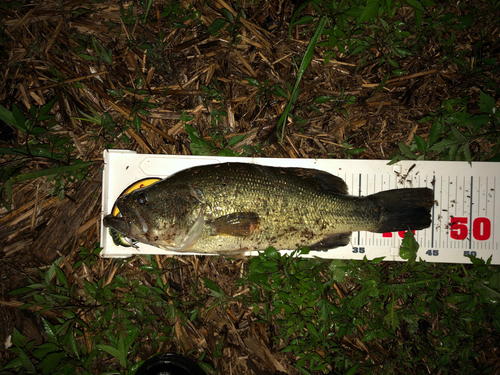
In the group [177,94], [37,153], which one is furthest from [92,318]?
[177,94]

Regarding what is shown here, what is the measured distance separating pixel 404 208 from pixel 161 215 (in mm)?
2664

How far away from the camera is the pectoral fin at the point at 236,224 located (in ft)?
8.60

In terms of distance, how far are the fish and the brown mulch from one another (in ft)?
2.52

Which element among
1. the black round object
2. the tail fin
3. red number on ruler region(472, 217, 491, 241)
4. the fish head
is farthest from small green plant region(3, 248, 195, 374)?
red number on ruler region(472, 217, 491, 241)

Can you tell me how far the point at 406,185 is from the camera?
10.9 feet

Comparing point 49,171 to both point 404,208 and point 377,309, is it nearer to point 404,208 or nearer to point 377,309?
point 404,208

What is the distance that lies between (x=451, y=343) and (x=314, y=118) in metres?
3.21

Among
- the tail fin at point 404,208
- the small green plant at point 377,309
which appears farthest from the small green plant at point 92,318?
the tail fin at point 404,208

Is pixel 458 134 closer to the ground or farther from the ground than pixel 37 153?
farther from the ground

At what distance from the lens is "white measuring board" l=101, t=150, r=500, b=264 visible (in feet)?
10.7

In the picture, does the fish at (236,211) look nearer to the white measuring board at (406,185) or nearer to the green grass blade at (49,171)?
the white measuring board at (406,185)

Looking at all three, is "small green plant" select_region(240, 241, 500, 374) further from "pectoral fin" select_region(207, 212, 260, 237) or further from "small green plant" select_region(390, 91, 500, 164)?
"small green plant" select_region(390, 91, 500, 164)

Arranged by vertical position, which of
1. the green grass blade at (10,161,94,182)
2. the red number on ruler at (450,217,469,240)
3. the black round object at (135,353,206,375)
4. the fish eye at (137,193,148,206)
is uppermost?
the green grass blade at (10,161,94,182)

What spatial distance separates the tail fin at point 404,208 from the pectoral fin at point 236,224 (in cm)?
139
